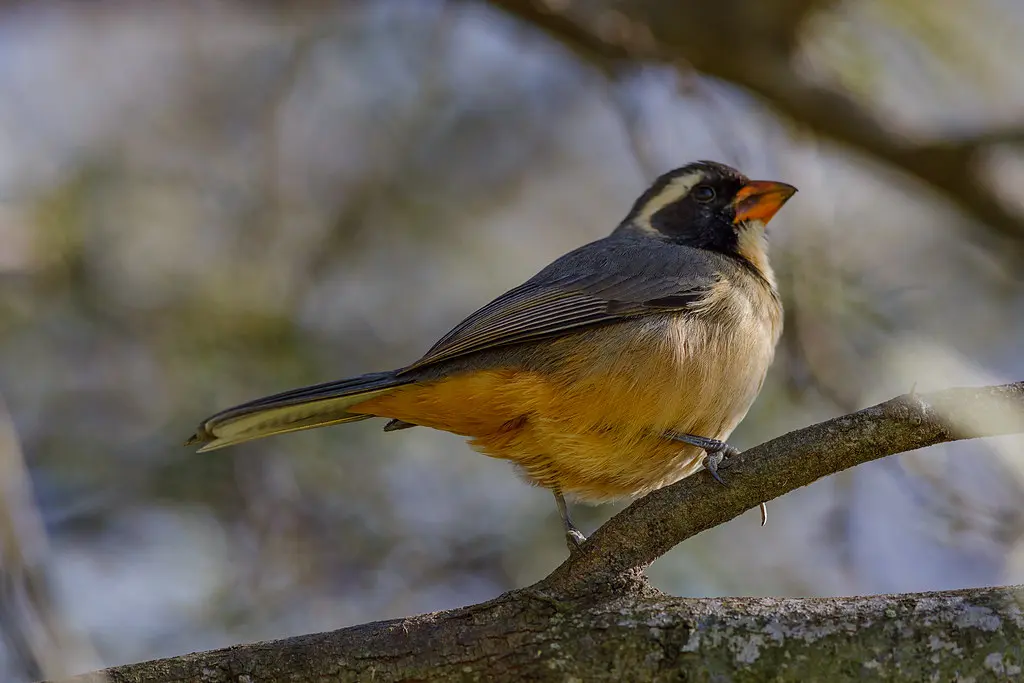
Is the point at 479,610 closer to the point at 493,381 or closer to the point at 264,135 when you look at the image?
the point at 493,381

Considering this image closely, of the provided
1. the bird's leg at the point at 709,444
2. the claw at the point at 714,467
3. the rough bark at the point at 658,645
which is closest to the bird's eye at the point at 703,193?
the bird's leg at the point at 709,444

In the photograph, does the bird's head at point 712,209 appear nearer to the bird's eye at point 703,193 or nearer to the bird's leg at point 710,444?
the bird's eye at point 703,193

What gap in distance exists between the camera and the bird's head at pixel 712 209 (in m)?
5.43

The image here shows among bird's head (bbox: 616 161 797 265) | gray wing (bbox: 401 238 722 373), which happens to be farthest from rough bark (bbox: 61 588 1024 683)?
bird's head (bbox: 616 161 797 265)

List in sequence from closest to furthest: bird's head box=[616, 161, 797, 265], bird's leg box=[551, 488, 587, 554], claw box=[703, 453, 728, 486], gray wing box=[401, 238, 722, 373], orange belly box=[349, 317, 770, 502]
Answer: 1. claw box=[703, 453, 728, 486]
2. bird's leg box=[551, 488, 587, 554]
3. orange belly box=[349, 317, 770, 502]
4. gray wing box=[401, 238, 722, 373]
5. bird's head box=[616, 161, 797, 265]

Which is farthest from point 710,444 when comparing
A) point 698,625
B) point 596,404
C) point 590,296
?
point 698,625

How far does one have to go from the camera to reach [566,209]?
27.5 feet

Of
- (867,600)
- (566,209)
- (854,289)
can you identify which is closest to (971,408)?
(867,600)

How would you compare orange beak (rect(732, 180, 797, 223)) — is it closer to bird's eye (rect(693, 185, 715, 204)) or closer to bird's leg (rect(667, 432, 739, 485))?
bird's eye (rect(693, 185, 715, 204))

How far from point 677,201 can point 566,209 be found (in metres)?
2.75

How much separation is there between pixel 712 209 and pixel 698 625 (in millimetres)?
2901

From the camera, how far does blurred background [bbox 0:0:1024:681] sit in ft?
19.6

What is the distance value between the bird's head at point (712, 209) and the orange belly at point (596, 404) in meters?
1.05

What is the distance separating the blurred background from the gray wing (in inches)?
40.2
